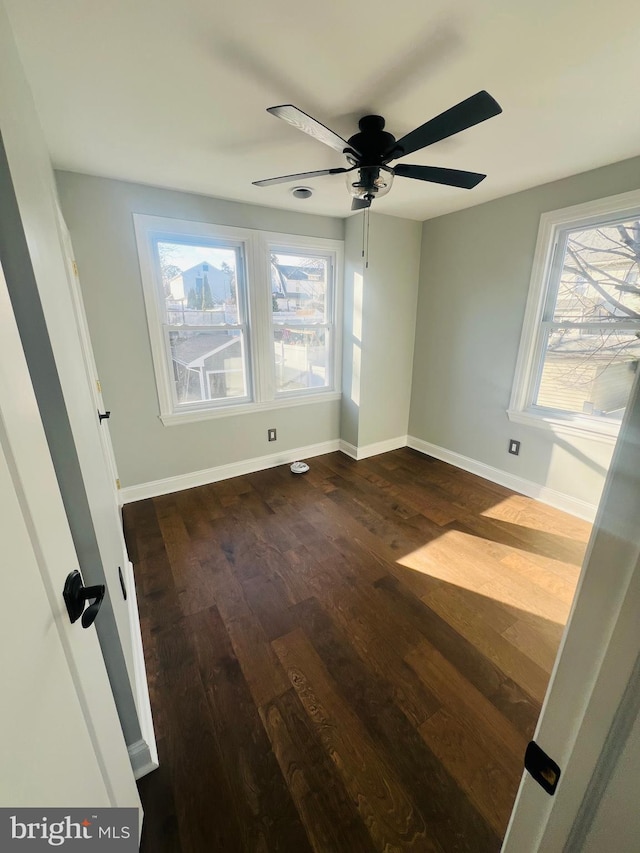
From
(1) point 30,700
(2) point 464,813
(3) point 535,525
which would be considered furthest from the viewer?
(3) point 535,525

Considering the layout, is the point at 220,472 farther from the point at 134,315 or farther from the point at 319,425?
the point at 134,315

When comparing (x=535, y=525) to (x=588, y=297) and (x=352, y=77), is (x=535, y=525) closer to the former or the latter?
(x=588, y=297)

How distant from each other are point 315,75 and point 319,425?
2757 mm

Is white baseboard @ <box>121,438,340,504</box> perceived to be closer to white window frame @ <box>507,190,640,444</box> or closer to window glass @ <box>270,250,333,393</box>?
window glass @ <box>270,250,333,393</box>

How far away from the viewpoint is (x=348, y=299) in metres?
3.41

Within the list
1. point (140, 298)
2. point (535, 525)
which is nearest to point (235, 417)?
point (140, 298)

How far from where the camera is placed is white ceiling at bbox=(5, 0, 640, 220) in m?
1.10

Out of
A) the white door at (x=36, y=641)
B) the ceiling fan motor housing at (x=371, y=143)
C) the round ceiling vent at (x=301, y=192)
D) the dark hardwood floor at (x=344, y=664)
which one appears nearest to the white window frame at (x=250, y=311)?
the round ceiling vent at (x=301, y=192)

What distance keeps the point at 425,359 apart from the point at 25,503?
364 centimetres

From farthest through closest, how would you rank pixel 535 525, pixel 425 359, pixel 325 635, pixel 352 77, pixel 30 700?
1. pixel 425 359
2. pixel 535 525
3. pixel 325 635
4. pixel 352 77
5. pixel 30 700

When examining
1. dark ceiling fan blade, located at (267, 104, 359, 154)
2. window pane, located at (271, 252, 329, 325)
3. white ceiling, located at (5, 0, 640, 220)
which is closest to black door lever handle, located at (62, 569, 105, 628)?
dark ceiling fan blade, located at (267, 104, 359, 154)

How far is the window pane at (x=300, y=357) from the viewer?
3.32 m

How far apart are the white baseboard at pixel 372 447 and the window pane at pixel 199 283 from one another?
1.78 m

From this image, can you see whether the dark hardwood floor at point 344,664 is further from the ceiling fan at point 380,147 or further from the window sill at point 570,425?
the ceiling fan at point 380,147
